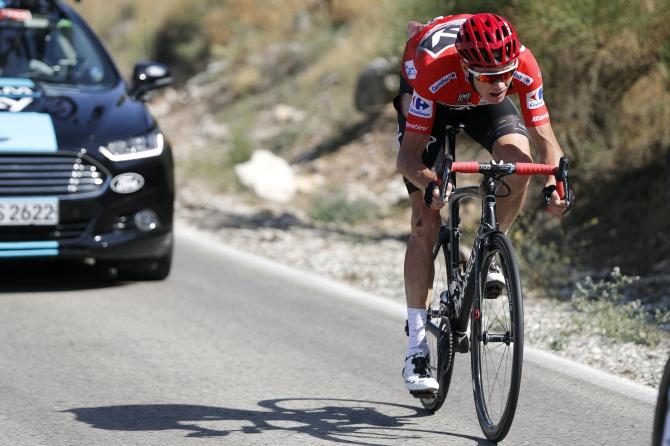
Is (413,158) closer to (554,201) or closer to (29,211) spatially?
(554,201)

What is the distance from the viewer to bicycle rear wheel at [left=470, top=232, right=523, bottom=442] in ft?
15.1

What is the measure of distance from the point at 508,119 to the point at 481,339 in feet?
3.58

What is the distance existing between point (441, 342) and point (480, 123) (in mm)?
1012

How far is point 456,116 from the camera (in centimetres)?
550

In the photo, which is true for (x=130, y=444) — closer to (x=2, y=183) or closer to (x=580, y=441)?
(x=580, y=441)

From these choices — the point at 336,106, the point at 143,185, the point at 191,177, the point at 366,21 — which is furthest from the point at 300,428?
the point at 366,21

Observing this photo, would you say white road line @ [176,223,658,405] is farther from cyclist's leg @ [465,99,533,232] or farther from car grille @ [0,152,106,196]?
car grille @ [0,152,106,196]

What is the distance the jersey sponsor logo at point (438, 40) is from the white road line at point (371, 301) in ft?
6.38

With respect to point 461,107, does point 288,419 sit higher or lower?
lower

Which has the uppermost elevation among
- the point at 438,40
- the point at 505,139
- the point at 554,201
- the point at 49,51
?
the point at 438,40

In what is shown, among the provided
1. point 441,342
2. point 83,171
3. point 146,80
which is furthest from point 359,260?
point 441,342

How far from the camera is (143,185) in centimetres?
834

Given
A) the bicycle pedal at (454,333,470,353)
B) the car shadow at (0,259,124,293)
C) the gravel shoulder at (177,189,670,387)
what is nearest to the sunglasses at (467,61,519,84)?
the bicycle pedal at (454,333,470,353)

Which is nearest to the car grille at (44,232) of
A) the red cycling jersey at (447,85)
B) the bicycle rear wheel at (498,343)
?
the red cycling jersey at (447,85)
